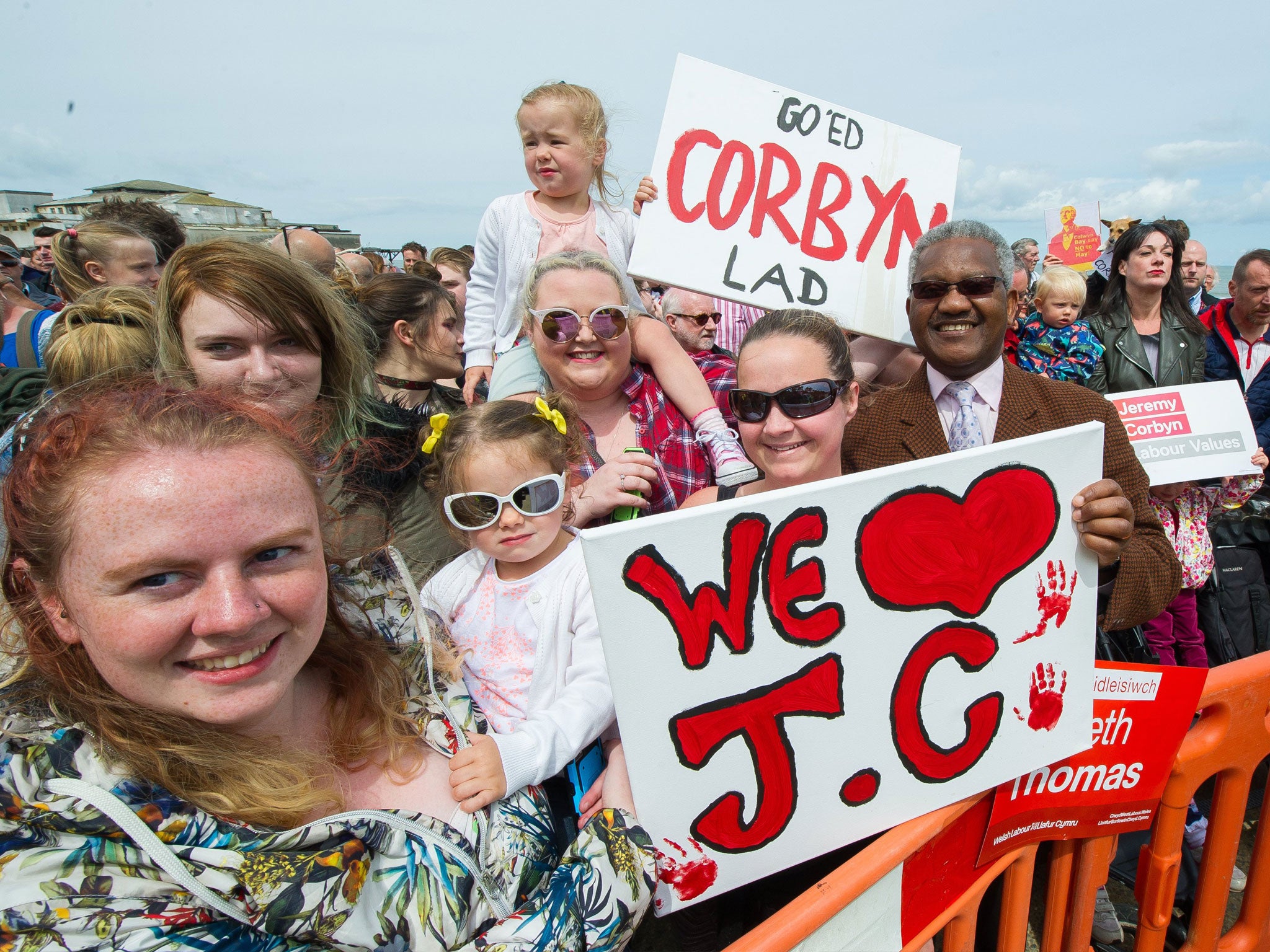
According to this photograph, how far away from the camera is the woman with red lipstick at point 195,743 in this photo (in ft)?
3.17

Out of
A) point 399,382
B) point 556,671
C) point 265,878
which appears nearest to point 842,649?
point 556,671

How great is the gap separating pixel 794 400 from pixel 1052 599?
2.39ft

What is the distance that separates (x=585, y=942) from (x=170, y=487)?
96cm

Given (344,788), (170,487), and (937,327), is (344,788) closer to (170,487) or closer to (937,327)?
(170,487)

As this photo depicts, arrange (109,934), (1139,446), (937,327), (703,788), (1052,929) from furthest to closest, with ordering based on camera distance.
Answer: (1139,446) → (937,327) → (1052,929) → (703,788) → (109,934)

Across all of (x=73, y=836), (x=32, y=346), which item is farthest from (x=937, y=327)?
(x=32, y=346)

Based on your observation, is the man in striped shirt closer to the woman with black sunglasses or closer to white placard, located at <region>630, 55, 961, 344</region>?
white placard, located at <region>630, 55, 961, 344</region>

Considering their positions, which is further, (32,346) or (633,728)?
(32,346)

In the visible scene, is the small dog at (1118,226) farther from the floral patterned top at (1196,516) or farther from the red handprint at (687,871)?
the red handprint at (687,871)

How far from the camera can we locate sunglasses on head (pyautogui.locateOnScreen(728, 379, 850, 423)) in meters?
1.85

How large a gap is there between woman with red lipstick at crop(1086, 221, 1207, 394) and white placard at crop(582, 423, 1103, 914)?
9.38ft

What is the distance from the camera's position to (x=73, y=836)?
0.97m

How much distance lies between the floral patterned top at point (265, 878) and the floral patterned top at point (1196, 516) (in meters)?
2.89

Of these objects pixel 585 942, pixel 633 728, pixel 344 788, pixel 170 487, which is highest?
pixel 170 487
